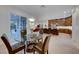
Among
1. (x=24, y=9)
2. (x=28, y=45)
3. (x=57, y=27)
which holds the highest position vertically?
(x=24, y=9)

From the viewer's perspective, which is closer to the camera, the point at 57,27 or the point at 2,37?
the point at 2,37

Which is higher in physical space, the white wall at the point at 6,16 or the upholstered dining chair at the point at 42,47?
the white wall at the point at 6,16

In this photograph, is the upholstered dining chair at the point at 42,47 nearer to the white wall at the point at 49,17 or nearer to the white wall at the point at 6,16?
the white wall at the point at 49,17

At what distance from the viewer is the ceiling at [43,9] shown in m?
2.28

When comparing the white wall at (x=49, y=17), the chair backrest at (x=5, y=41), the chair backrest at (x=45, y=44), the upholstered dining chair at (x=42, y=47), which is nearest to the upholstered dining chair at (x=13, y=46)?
the chair backrest at (x=5, y=41)

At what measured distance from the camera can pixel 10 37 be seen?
2.29 m

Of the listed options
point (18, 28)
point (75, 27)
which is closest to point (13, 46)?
point (18, 28)

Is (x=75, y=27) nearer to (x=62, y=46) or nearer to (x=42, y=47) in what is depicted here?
(x=62, y=46)

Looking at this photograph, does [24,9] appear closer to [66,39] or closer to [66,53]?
[66,39]

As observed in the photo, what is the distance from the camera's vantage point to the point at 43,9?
7.61 ft
